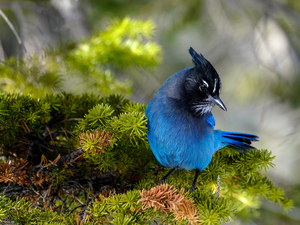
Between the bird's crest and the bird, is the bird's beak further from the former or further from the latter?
the bird's crest

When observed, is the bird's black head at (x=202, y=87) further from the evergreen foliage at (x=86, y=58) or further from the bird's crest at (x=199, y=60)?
the evergreen foliage at (x=86, y=58)

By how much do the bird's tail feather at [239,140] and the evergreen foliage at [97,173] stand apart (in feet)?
0.13

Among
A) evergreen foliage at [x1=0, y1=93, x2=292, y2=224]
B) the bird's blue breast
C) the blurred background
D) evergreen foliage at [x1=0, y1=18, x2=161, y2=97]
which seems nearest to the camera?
evergreen foliage at [x1=0, y1=93, x2=292, y2=224]

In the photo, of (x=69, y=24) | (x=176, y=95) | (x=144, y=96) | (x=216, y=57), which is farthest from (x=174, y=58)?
(x=176, y=95)

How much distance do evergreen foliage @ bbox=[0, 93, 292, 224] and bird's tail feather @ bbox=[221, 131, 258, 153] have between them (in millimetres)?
40

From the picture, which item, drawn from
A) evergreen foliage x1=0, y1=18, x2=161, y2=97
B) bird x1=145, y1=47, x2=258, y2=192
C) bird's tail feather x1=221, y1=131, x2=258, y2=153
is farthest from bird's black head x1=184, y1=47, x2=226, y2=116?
evergreen foliage x1=0, y1=18, x2=161, y2=97

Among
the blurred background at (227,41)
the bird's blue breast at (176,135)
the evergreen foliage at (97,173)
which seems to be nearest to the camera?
the evergreen foliage at (97,173)

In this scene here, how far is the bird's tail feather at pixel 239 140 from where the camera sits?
1.65 m

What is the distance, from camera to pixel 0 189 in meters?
1.22

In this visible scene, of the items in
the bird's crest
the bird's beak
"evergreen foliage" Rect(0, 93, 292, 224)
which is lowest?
"evergreen foliage" Rect(0, 93, 292, 224)

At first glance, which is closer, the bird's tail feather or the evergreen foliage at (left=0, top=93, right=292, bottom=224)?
the evergreen foliage at (left=0, top=93, right=292, bottom=224)

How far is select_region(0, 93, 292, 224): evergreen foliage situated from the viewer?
105 cm

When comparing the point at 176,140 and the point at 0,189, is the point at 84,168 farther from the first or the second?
the point at 176,140

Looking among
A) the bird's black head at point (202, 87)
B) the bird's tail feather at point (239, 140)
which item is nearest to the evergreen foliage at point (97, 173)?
the bird's tail feather at point (239, 140)
